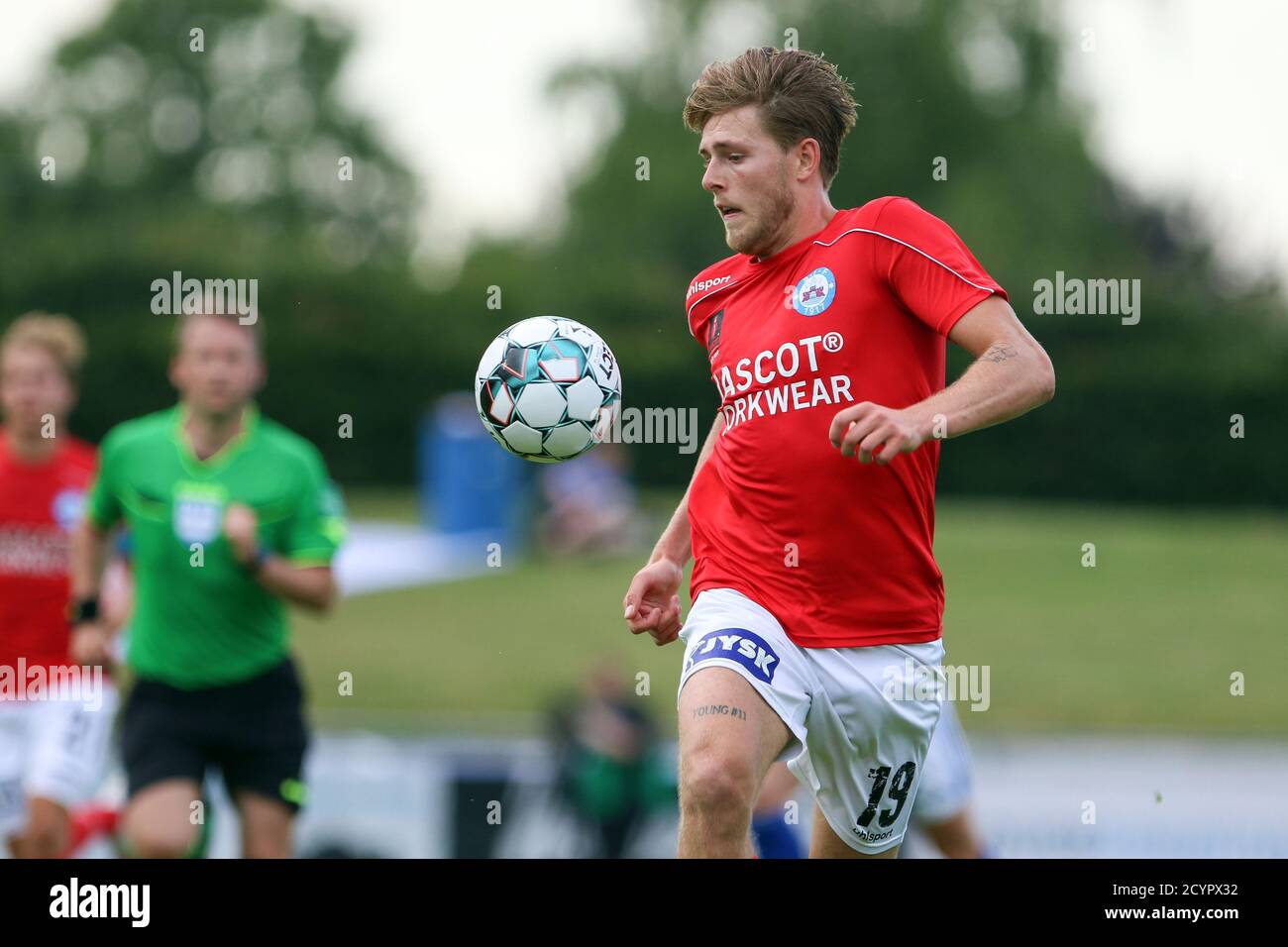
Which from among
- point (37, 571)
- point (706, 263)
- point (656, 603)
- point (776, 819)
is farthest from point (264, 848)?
point (706, 263)

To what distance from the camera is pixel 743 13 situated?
34469 mm

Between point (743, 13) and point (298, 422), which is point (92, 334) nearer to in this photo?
point (298, 422)

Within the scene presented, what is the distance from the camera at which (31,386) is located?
756cm

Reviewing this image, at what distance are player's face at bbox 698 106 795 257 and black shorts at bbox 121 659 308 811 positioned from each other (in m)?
2.99

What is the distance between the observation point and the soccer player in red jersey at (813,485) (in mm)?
4391

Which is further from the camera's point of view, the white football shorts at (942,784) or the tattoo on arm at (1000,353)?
the white football shorts at (942,784)

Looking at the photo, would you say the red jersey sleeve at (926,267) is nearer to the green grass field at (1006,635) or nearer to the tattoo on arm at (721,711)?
the tattoo on arm at (721,711)

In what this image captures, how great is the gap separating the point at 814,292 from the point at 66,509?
15.2ft

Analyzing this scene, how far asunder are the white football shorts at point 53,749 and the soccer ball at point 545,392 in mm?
3376

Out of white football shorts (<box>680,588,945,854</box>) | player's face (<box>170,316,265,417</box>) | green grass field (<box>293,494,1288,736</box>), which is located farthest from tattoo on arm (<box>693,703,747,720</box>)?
green grass field (<box>293,494,1288,736</box>)

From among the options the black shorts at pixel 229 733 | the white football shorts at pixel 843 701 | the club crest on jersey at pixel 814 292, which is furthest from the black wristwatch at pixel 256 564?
the club crest on jersey at pixel 814 292

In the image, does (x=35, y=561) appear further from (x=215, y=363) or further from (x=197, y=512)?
(x=215, y=363)

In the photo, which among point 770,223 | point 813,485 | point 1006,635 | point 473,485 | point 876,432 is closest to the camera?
point 876,432
